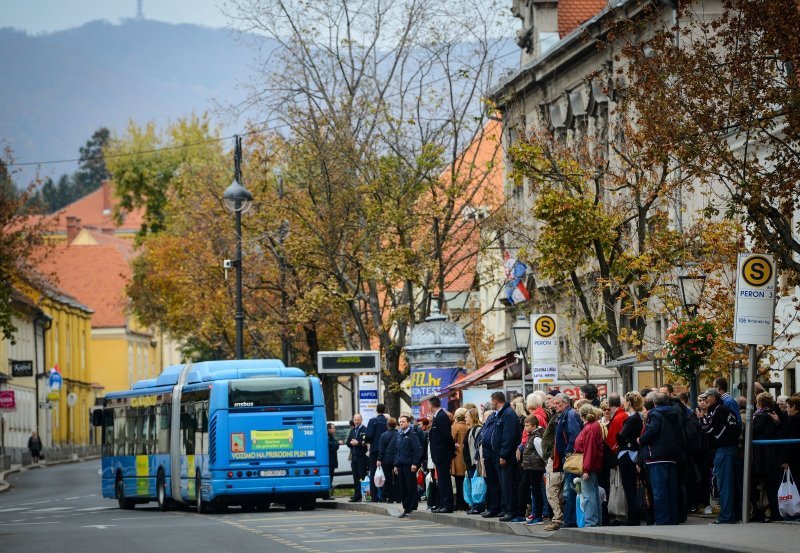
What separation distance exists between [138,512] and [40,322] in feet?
204

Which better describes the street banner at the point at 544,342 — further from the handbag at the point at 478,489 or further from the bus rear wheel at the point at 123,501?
the bus rear wheel at the point at 123,501

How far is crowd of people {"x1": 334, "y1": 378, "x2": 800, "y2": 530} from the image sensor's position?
21.4 meters

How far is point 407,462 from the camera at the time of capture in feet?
95.8

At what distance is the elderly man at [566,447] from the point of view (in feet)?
73.5

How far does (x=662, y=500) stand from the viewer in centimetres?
2155

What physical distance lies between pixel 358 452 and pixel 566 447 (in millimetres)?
12270

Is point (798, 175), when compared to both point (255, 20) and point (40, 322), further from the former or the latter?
point (40, 322)

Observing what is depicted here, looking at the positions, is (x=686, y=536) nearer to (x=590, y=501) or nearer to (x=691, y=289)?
(x=590, y=501)

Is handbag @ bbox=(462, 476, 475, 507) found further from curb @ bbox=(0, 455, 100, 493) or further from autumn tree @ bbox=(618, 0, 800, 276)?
curb @ bbox=(0, 455, 100, 493)

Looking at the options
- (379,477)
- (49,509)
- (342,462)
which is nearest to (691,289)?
(379,477)

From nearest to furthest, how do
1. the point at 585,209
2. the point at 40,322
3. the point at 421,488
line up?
the point at 585,209 → the point at 421,488 → the point at 40,322

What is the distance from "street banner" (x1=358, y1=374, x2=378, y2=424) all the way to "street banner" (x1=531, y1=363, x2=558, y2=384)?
8130 millimetres

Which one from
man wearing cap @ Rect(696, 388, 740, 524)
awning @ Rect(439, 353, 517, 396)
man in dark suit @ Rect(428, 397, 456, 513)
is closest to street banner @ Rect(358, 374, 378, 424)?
awning @ Rect(439, 353, 517, 396)

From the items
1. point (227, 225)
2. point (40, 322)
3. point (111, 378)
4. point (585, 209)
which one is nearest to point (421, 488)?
point (585, 209)
